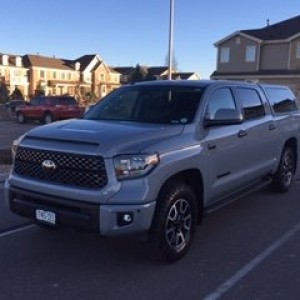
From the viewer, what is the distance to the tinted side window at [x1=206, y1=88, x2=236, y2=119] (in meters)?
6.28

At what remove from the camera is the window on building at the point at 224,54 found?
48750 millimetres

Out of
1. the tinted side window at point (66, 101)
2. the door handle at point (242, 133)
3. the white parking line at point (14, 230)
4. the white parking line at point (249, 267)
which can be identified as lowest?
the tinted side window at point (66, 101)

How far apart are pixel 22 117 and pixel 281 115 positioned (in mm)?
24244

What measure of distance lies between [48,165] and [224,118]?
2.12 m

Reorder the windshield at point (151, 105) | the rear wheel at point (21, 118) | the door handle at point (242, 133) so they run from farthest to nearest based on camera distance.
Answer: the rear wheel at point (21, 118) < the door handle at point (242, 133) < the windshield at point (151, 105)

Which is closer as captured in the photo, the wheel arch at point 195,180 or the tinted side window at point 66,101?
the wheel arch at point 195,180

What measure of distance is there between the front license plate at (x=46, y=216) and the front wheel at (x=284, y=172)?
455cm

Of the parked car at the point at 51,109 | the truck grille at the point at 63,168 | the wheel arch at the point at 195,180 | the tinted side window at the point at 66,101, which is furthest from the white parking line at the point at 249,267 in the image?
the tinted side window at the point at 66,101

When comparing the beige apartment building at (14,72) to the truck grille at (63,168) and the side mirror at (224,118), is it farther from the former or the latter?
the truck grille at (63,168)

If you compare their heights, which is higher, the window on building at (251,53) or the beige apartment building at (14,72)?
the window on building at (251,53)

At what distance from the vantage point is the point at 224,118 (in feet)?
20.4

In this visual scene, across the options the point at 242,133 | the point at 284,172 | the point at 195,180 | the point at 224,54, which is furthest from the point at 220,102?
the point at 224,54

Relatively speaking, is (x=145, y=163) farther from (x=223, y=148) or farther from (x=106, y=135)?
(x=223, y=148)

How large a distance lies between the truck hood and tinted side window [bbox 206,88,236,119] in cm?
64
